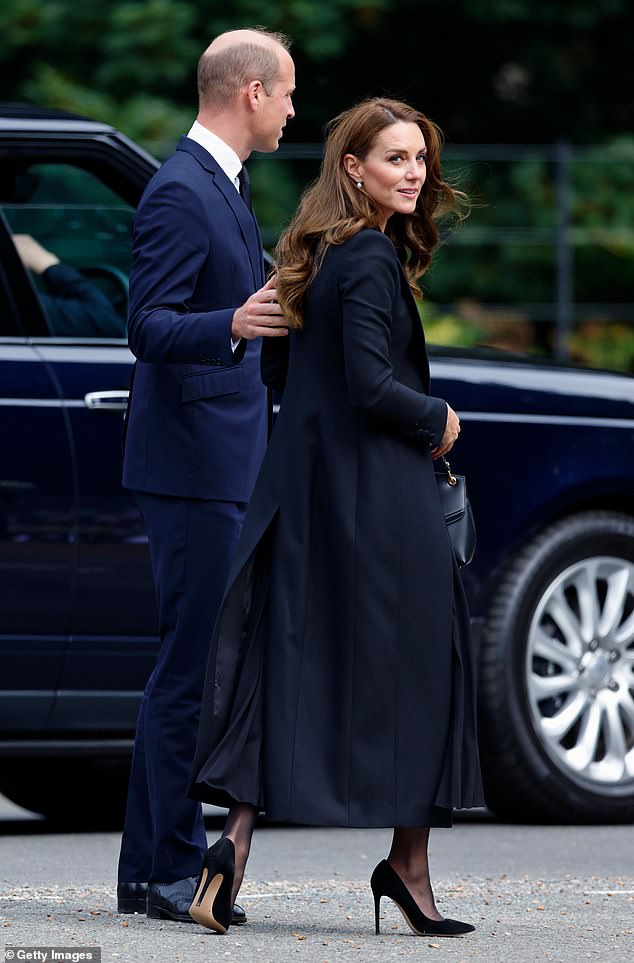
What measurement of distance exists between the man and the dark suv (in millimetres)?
1013

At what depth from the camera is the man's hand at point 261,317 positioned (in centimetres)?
448

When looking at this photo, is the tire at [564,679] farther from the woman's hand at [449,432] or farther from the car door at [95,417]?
the woman's hand at [449,432]

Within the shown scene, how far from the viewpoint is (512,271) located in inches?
504

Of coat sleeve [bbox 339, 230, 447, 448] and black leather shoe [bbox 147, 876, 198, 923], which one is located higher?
coat sleeve [bbox 339, 230, 447, 448]

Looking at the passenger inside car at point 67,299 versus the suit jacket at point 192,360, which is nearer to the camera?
the suit jacket at point 192,360

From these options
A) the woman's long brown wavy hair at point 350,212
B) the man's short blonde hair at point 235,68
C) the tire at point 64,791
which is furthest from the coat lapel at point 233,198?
the tire at point 64,791

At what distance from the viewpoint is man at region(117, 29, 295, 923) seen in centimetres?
464

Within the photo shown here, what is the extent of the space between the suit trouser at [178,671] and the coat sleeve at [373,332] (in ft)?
1.68

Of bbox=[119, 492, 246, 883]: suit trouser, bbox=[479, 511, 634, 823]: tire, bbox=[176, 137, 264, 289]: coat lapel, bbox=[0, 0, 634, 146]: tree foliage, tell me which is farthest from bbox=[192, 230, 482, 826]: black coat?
bbox=[0, 0, 634, 146]: tree foliage

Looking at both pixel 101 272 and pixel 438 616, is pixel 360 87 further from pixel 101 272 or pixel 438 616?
pixel 438 616

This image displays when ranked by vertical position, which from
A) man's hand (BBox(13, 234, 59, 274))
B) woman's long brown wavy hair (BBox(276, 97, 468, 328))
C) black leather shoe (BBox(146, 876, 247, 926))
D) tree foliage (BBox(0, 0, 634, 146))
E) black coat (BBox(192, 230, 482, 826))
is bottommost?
black leather shoe (BBox(146, 876, 247, 926))

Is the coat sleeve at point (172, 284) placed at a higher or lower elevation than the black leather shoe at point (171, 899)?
higher

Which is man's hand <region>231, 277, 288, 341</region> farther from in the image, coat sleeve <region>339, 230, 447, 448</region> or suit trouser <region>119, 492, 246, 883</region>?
suit trouser <region>119, 492, 246, 883</region>

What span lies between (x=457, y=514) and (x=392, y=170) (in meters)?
0.71
